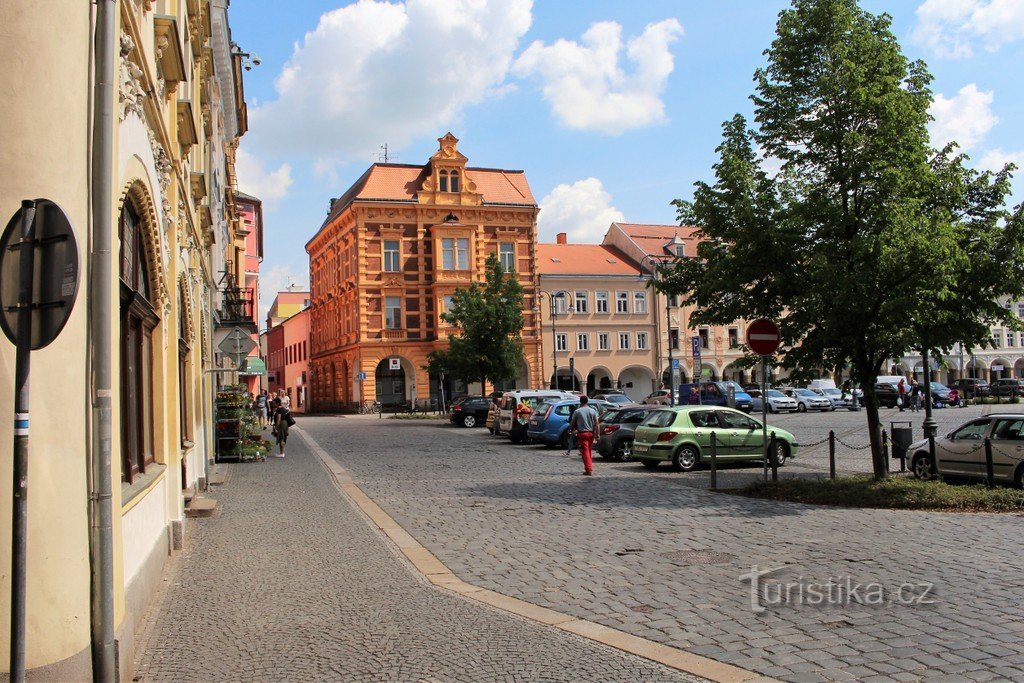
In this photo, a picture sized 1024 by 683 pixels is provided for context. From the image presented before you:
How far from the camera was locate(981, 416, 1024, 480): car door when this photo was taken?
14406mm

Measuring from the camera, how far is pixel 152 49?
9.36 meters

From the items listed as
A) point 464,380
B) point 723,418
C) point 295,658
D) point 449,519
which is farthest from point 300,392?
point 295,658

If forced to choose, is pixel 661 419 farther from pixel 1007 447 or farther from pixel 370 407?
pixel 370 407

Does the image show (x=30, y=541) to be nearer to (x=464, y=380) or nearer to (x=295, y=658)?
(x=295, y=658)

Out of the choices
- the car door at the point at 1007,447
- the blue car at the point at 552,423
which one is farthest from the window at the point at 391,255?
the car door at the point at 1007,447

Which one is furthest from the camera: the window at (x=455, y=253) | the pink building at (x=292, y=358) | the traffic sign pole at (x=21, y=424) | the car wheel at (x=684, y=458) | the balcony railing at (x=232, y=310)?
the pink building at (x=292, y=358)

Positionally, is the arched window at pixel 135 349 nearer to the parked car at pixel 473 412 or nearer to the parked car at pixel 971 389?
the parked car at pixel 473 412

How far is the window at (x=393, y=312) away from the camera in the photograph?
65.1 metres

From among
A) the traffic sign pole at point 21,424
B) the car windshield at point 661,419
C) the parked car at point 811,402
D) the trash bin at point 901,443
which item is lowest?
the parked car at point 811,402

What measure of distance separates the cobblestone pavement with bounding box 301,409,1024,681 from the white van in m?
13.7

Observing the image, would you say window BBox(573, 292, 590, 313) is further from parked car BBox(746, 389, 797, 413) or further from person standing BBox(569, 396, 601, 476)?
person standing BBox(569, 396, 601, 476)

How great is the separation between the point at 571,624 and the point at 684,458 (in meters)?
13.1

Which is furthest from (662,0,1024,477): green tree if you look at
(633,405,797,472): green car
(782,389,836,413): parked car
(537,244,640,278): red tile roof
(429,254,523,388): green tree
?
(537,244,640,278): red tile roof

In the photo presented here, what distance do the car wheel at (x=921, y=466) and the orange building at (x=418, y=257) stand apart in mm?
48387
